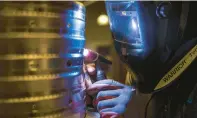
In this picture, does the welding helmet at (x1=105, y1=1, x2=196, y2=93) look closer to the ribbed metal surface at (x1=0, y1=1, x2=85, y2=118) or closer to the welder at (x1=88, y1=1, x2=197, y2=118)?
the welder at (x1=88, y1=1, x2=197, y2=118)

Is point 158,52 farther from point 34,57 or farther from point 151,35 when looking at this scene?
point 34,57

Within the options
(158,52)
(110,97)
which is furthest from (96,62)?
(158,52)

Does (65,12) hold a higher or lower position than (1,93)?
higher

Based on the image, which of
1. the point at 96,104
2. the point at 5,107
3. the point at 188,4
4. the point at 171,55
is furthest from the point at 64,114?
the point at 188,4

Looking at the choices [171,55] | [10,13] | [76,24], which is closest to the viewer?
[10,13]

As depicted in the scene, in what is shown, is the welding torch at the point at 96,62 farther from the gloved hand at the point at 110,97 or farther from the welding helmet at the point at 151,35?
the welding helmet at the point at 151,35

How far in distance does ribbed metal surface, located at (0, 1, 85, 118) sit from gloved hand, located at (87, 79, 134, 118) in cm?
25

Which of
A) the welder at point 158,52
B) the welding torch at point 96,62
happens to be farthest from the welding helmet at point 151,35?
the welding torch at point 96,62

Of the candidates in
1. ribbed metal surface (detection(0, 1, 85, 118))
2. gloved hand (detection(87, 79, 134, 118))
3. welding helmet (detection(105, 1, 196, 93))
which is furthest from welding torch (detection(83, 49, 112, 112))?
ribbed metal surface (detection(0, 1, 85, 118))

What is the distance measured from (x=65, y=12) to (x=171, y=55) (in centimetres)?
39

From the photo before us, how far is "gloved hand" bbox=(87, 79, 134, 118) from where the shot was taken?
101 cm

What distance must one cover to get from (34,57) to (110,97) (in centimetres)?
42

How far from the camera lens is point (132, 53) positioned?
1.01m

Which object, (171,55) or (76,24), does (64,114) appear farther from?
(171,55)
